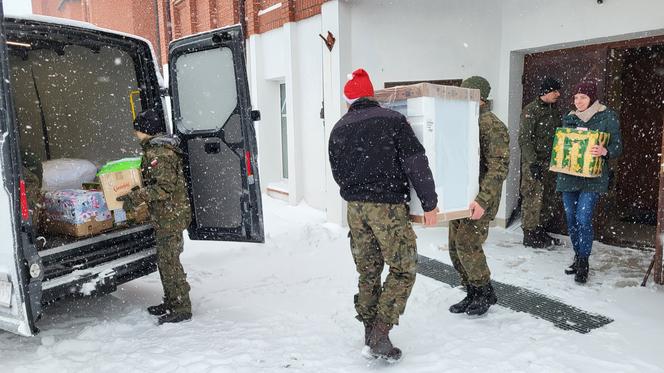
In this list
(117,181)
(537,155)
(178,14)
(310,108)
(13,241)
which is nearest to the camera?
(13,241)

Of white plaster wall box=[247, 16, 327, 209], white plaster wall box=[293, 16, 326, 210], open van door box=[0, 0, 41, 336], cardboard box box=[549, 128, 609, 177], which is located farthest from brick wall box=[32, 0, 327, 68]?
open van door box=[0, 0, 41, 336]

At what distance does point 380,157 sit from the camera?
2.94 metres

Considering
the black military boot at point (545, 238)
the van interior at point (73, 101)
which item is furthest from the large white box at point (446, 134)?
the van interior at point (73, 101)

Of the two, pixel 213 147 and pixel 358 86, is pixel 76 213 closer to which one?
pixel 213 147

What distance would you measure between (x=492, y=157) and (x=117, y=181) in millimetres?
2988

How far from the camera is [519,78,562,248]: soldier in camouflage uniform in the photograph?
18.1 feet

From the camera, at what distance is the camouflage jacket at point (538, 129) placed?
553cm

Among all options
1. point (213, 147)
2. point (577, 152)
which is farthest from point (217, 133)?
point (577, 152)

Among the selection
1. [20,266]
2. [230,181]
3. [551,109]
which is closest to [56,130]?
[230,181]

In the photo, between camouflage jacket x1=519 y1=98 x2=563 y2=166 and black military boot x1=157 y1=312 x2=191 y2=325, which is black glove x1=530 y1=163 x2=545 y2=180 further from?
black military boot x1=157 y1=312 x2=191 y2=325

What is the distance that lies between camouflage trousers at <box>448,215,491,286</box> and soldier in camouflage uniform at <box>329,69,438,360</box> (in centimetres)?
76

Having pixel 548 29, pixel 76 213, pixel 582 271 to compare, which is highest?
pixel 548 29

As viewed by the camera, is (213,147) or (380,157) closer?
(380,157)

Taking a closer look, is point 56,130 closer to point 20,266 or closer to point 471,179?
point 20,266
